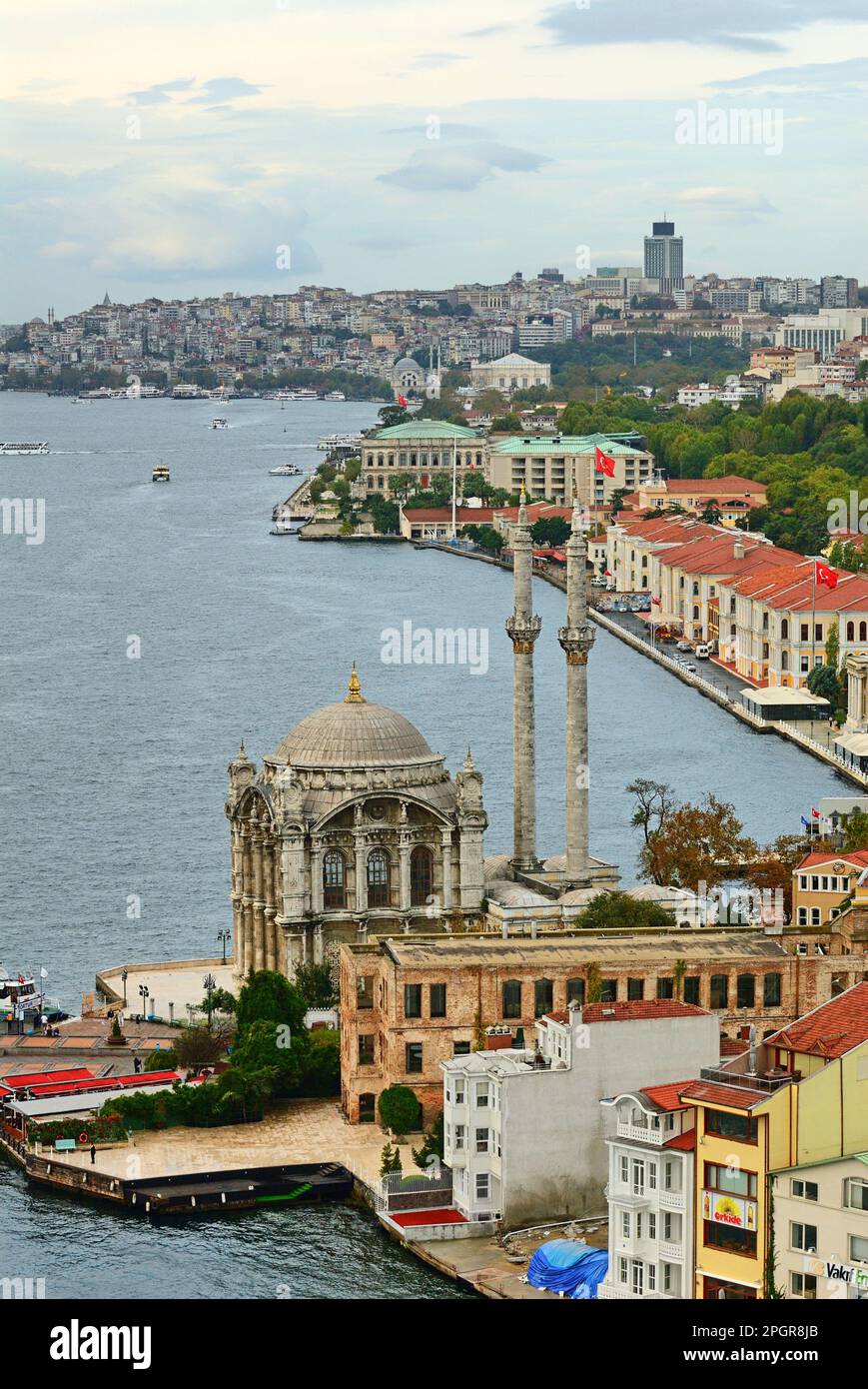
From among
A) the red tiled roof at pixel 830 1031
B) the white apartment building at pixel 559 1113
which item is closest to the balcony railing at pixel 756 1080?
the red tiled roof at pixel 830 1031

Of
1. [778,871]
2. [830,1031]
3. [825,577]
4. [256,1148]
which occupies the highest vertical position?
[825,577]

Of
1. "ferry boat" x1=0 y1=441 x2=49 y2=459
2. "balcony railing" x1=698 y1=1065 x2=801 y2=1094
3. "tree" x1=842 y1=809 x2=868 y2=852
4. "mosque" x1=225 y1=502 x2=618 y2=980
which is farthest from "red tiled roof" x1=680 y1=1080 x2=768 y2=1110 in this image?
"ferry boat" x1=0 y1=441 x2=49 y2=459

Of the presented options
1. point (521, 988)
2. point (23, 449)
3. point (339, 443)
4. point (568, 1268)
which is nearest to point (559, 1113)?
Answer: point (568, 1268)

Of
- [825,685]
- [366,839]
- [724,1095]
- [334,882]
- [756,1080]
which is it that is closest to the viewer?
[724,1095]

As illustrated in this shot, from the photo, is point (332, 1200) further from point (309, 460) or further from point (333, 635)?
point (309, 460)

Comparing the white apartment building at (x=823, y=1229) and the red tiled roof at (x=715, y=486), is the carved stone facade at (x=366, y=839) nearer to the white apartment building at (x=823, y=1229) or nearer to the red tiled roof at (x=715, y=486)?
the white apartment building at (x=823, y=1229)

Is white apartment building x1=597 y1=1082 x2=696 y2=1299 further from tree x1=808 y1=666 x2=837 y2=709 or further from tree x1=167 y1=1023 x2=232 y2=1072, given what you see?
tree x1=808 y1=666 x2=837 y2=709

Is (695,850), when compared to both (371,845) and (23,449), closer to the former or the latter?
(371,845)
